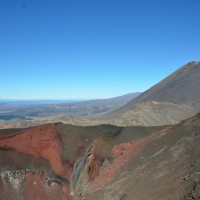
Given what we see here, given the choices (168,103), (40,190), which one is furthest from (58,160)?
(168,103)

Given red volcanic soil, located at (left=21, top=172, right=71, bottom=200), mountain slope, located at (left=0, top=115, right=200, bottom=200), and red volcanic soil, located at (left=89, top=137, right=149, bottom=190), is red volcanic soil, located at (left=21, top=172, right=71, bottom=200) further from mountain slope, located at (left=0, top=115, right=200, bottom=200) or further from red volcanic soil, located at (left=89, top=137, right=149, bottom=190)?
red volcanic soil, located at (left=89, top=137, right=149, bottom=190)

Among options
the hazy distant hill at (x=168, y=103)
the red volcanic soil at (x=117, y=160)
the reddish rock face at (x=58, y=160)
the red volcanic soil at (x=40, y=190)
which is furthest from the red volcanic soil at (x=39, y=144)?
the hazy distant hill at (x=168, y=103)

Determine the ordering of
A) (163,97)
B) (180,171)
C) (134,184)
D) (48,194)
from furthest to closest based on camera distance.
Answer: (163,97) < (48,194) < (134,184) < (180,171)

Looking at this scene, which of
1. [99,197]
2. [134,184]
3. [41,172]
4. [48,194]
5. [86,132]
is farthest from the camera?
[86,132]

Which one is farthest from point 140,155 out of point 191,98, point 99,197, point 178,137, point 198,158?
point 191,98

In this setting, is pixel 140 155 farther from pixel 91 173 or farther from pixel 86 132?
pixel 86 132

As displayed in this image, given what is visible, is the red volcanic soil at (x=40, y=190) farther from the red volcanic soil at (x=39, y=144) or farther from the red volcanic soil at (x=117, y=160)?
the red volcanic soil at (x=117, y=160)

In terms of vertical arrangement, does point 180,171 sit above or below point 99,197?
above
